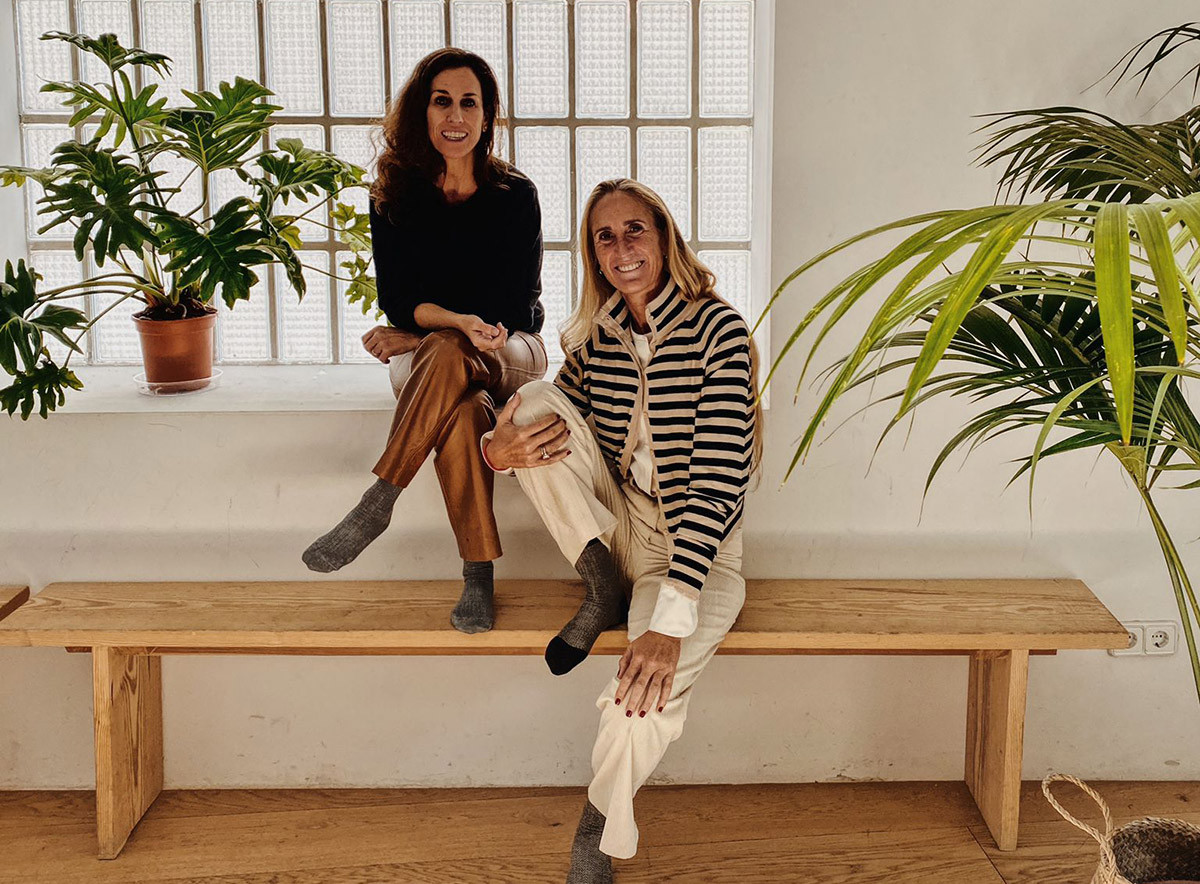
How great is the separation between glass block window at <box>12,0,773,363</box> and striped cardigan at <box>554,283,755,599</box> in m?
0.55

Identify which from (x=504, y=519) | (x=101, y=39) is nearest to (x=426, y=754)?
(x=504, y=519)

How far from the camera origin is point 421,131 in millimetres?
2504

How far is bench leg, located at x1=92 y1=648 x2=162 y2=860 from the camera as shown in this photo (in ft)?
8.01

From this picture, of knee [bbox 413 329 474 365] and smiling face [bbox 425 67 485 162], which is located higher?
smiling face [bbox 425 67 485 162]

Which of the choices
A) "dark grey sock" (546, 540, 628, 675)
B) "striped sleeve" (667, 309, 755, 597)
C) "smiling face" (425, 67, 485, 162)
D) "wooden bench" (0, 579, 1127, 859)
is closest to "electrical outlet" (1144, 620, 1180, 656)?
"wooden bench" (0, 579, 1127, 859)

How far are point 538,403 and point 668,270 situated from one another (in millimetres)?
381

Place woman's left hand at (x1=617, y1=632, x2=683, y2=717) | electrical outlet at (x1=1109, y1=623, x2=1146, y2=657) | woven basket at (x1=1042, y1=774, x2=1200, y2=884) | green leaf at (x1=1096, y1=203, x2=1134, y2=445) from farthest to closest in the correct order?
1. electrical outlet at (x1=1109, y1=623, x2=1146, y2=657)
2. woman's left hand at (x1=617, y1=632, x2=683, y2=717)
3. woven basket at (x1=1042, y1=774, x2=1200, y2=884)
4. green leaf at (x1=1096, y1=203, x2=1134, y2=445)

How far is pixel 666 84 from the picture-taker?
2.91 metres

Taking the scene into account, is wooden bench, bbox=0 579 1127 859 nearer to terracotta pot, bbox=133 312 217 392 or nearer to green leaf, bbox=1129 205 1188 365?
terracotta pot, bbox=133 312 217 392

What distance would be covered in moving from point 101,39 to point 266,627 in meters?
1.28

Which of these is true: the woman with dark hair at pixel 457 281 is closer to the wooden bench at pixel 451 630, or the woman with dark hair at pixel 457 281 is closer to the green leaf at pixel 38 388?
the wooden bench at pixel 451 630

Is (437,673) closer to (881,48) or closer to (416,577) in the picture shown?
(416,577)

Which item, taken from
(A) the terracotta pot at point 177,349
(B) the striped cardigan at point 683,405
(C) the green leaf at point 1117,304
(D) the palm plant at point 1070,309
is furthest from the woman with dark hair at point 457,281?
(C) the green leaf at point 1117,304

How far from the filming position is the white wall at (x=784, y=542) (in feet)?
8.20
